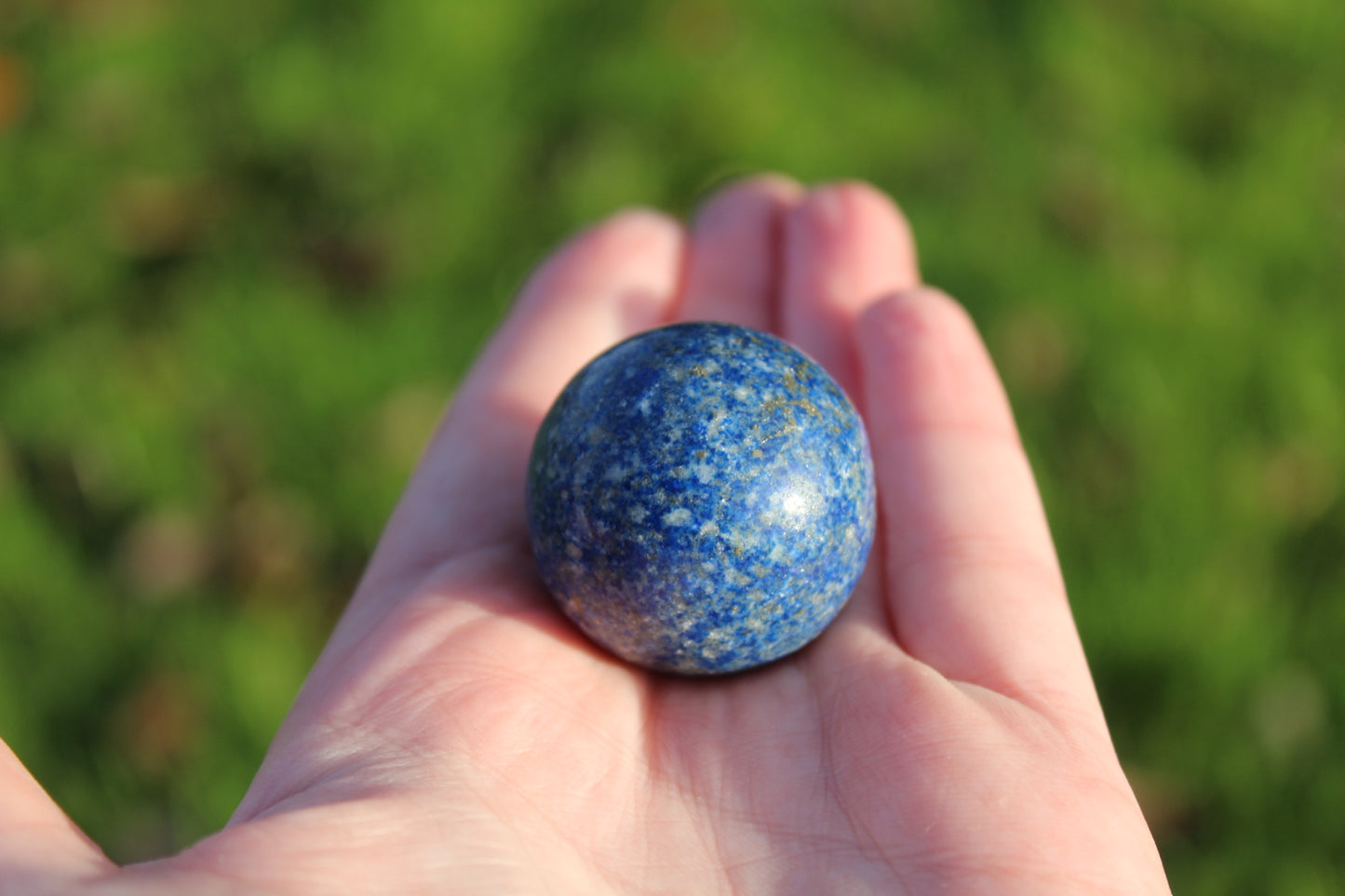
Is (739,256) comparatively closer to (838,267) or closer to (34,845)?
(838,267)

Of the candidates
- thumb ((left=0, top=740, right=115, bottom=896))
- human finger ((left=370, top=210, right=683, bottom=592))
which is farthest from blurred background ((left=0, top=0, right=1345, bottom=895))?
thumb ((left=0, top=740, right=115, bottom=896))

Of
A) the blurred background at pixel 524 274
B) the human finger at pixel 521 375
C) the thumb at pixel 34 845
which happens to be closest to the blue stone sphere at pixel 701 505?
the human finger at pixel 521 375

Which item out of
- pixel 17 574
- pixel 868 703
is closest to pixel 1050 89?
pixel 868 703

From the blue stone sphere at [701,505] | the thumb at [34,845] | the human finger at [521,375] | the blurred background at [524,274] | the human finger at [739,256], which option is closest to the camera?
the thumb at [34,845]

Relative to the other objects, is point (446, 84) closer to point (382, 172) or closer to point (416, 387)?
point (382, 172)

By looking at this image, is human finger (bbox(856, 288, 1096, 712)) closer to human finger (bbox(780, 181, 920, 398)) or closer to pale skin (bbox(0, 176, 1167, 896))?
pale skin (bbox(0, 176, 1167, 896))

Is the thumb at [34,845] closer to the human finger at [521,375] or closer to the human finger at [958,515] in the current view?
the human finger at [521,375]
